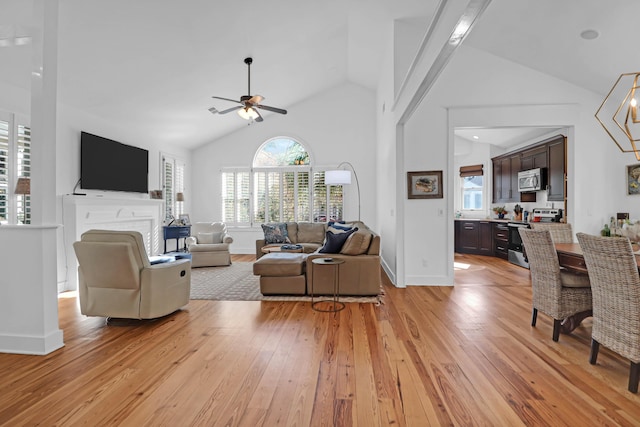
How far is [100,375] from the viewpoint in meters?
2.28

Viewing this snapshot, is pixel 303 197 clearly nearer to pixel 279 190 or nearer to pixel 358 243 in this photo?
pixel 279 190

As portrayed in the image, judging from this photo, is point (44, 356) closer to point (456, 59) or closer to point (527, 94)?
point (456, 59)

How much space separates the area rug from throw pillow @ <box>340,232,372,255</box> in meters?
0.61

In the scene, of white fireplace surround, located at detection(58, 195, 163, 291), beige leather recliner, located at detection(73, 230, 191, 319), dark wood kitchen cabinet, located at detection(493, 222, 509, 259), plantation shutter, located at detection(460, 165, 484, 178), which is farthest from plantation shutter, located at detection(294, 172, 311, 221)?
beige leather recliner, located at detection(73, 230, 191, 319)

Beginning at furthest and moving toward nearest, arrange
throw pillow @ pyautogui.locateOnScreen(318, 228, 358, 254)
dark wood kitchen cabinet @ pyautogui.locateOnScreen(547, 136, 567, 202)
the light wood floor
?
1. dark wood kitchen cabinet @ pyautogui.locateOnScreen(547, 136, 567, 202)
2. throw pillow @ pyautogui.locateOnScreen(318, 228, 358, 254)
3. the light wood floor

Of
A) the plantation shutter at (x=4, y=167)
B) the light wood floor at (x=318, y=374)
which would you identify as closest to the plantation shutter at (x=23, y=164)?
the plantation shutter at (x=4, y=167)

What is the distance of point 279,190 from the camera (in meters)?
8.27

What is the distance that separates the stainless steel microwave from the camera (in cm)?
604

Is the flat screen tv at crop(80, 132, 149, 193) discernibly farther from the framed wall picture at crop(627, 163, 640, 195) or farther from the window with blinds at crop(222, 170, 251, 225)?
the framed wall picture at crop(627, 163, 640, 195)

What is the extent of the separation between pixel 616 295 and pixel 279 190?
6922mm

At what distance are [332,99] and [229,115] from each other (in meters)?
2.61

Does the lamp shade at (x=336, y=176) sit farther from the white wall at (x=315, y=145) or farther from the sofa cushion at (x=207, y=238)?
the sofa cushion at (x=207, y=238)

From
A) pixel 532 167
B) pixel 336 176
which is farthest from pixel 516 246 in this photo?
pixel 336 176

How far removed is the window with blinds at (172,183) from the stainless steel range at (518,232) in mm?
7211
